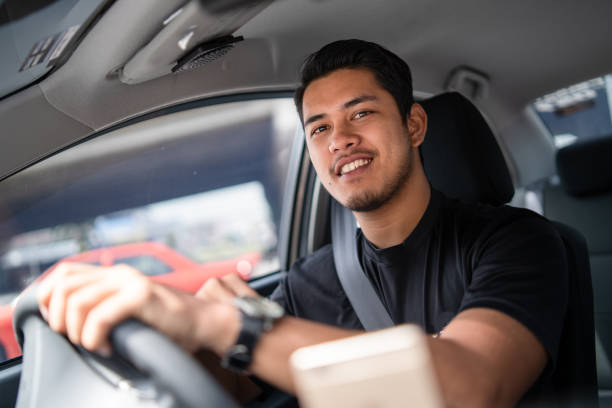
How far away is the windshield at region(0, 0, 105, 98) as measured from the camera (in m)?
1.01

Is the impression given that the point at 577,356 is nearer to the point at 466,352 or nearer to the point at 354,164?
the point at 466,352

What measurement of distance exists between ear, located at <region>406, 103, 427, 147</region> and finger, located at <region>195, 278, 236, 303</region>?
0.96m

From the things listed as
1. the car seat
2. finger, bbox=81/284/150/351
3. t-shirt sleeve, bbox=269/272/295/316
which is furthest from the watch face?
the car seat

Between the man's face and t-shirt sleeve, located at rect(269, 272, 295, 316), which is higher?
the man's face

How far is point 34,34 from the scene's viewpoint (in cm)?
106

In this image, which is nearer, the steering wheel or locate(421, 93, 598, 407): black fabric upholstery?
the steering wheel

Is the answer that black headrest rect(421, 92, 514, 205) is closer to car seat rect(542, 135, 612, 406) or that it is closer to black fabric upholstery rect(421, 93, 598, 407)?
black fabric upholstery rect(421, 93, 598, 407)

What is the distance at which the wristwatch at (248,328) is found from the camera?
2.24 feet

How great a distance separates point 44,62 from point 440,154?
3.88ft

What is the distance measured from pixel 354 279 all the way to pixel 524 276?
55cm

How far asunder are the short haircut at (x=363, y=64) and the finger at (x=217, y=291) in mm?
922

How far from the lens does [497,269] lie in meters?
1.18

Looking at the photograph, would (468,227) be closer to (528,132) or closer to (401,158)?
(401,158)

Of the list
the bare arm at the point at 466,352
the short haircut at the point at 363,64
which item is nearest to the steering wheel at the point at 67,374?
the bare arm at the point at 466,352
